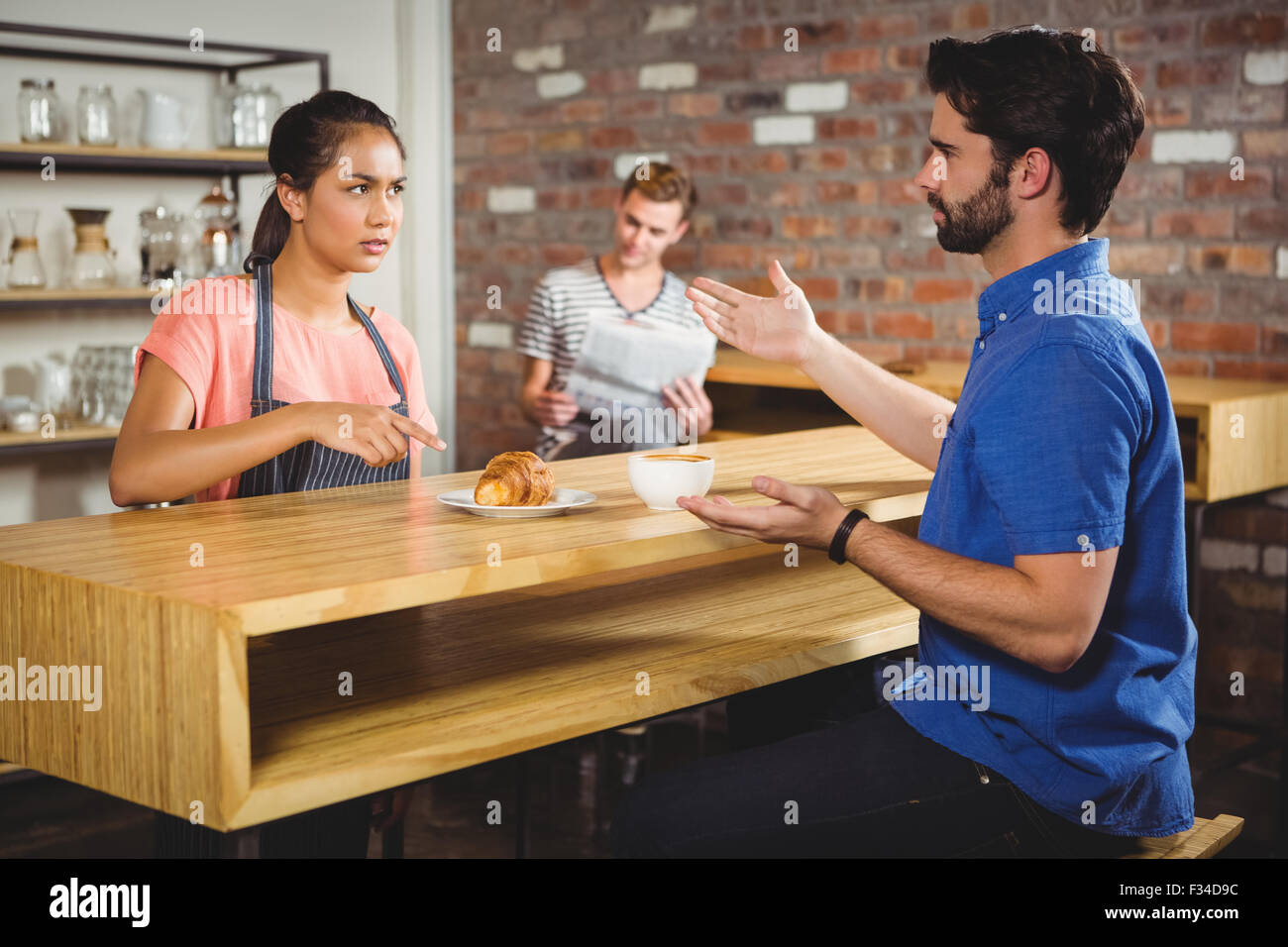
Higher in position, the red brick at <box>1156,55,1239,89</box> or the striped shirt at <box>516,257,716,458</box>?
the red brick at <box>1156,55,1239,89</box>

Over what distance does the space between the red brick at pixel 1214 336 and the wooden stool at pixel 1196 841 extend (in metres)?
1.62

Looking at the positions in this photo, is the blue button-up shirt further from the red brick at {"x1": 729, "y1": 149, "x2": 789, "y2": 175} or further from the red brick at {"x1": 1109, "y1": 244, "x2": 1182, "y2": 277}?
the red brick at {"x1": 729, "y1": 149, "x2": 789, "y2": 175}

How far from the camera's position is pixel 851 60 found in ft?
12.0

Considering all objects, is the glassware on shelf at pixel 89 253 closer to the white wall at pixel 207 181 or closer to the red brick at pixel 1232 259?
the white wall at pixel 207 181

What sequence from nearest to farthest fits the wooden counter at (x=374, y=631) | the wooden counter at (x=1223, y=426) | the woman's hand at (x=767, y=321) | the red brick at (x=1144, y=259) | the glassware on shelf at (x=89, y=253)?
the wooden counter at (x=374, y=631) < the woman's hand at (x=767, y=321) < the wooden counter at (x=1223, y=426) < the red brick at (x=1144, y=259) < the glassware on shelf at (x=89, y=253)

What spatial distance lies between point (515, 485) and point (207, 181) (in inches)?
116

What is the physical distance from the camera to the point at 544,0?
14.5 ft

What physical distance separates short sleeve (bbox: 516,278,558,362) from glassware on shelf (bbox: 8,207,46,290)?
4.27 feet

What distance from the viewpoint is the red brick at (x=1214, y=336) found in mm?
3053

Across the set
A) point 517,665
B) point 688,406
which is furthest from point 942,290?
point 517,665

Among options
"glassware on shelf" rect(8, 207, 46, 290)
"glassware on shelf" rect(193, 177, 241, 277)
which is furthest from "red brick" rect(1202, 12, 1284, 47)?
"glassware on shelf" rect(8, 207, 46, 290)

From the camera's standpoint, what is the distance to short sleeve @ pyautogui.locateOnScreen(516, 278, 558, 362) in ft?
11.5

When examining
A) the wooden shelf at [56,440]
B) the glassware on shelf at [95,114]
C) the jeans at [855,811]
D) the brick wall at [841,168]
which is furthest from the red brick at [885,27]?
the jeans at [855,811]
